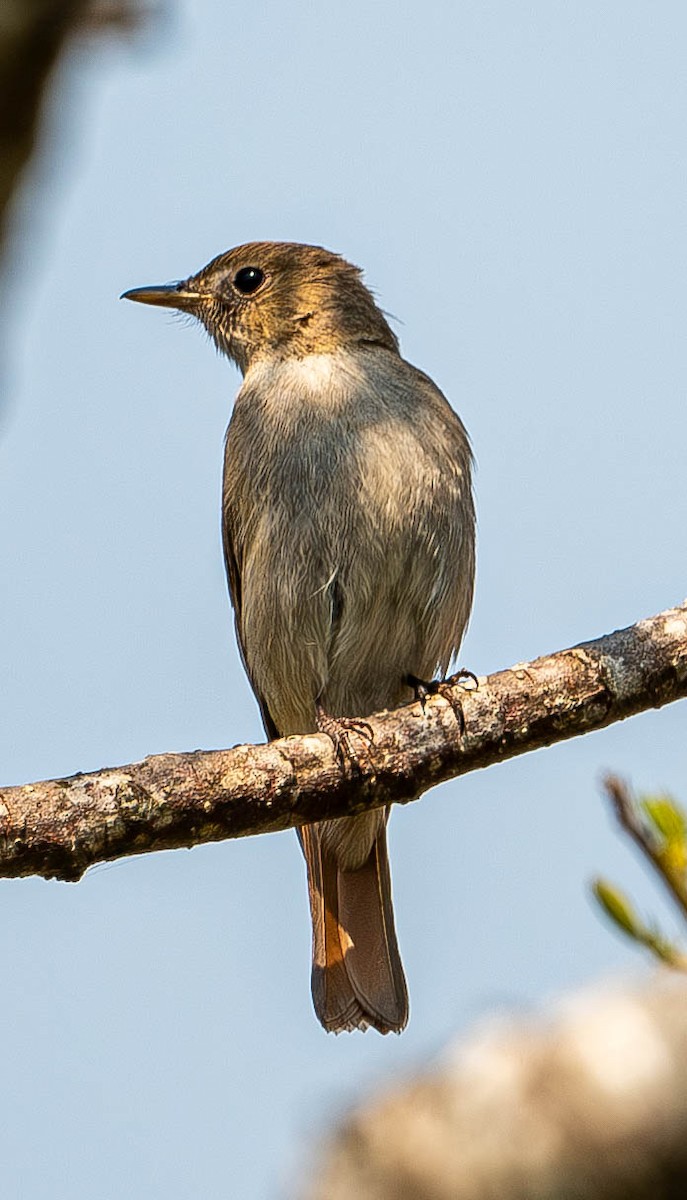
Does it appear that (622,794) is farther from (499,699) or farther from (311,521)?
(311,521)

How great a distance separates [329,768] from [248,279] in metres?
3.59

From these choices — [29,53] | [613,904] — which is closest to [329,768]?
[613,904]

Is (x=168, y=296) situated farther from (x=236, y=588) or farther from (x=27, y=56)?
(x=27, y=56)

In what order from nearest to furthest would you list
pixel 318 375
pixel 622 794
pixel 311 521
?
pixel 622 794 < pixel 311 521 < pixel 318 375

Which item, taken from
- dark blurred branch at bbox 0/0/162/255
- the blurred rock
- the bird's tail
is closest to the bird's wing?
the bird's tail

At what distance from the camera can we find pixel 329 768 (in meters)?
4.77

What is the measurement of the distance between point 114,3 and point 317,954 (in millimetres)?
5715

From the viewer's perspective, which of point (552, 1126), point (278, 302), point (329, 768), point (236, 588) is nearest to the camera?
point (552, 1126)

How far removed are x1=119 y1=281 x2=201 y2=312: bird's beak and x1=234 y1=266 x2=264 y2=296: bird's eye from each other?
0.27 metres

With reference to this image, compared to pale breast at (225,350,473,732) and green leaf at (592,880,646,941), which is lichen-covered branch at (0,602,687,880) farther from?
green leaf at (592,880,646,941)

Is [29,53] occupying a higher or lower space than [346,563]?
lower

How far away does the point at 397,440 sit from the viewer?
20.2 ft

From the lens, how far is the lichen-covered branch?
4246 millimetres

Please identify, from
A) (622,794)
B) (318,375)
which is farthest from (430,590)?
(622,794)
